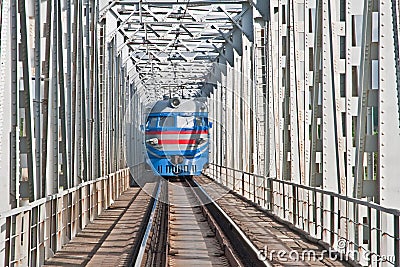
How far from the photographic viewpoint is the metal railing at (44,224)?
934 centimetres

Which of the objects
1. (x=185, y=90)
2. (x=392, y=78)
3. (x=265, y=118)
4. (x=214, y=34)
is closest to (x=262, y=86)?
(x=265, y=118)

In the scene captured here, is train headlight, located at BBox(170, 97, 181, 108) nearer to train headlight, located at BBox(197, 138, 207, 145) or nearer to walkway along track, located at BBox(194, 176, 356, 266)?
train headlight, located at BBox(197, 138, 207, 145)

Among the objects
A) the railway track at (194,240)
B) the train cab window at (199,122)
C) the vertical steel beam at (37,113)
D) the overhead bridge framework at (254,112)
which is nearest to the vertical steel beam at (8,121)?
the overhead bridge framework at (254,112)

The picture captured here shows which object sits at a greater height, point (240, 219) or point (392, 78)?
point (392, 78)

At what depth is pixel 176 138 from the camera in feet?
127

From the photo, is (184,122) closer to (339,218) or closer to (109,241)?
(109,241)

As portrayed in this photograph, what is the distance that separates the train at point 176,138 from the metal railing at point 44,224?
1830 cm

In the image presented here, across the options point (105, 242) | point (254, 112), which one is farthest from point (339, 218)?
point (254, 112)

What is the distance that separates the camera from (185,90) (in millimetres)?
60000

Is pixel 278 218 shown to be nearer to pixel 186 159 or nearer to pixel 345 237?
pixel 345 237

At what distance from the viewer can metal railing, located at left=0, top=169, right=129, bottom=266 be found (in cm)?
934

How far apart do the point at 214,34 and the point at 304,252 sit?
23.0 meters

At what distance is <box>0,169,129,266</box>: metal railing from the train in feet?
60.0

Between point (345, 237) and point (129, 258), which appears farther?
point (129, 258)
